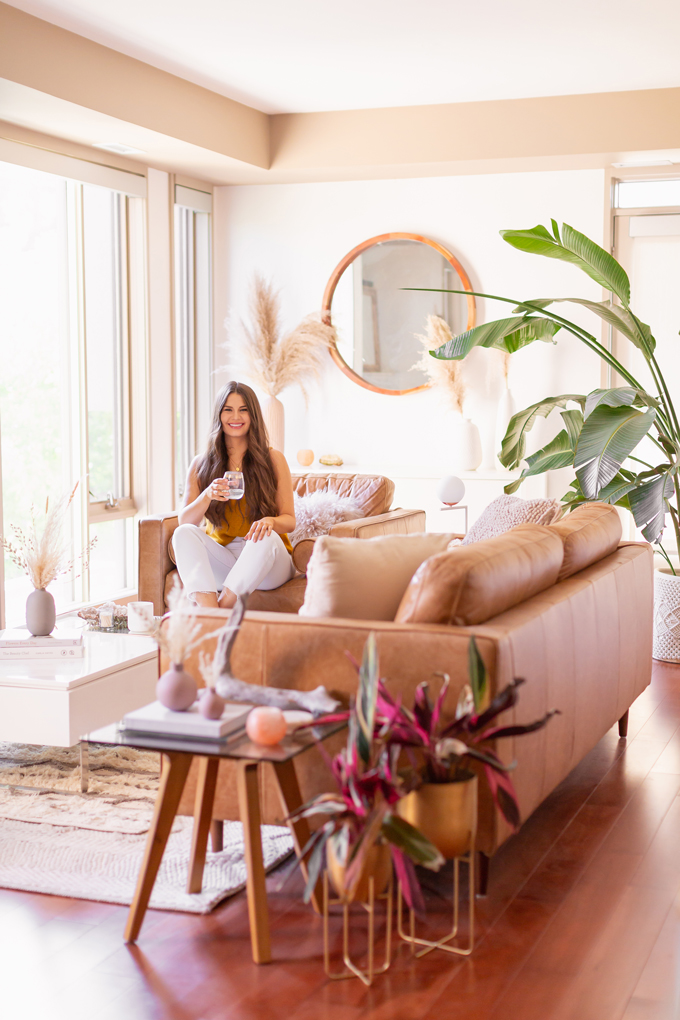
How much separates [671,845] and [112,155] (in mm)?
4540

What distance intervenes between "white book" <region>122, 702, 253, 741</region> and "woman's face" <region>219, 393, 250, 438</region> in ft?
7.61

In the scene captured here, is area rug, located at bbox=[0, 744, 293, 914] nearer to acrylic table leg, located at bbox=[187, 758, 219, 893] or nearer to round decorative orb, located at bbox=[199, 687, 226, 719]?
acrylic table leg, located at bbox=[187, 758, 219, 893]

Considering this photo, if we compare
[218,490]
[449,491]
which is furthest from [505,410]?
[218,490]

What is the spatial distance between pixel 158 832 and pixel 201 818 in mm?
214

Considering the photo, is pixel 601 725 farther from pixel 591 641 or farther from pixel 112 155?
pixel 112 155

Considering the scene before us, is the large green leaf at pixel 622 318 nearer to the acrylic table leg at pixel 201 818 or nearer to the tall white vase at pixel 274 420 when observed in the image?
the tall white vase at pixel 274 420

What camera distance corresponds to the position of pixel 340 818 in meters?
2.01

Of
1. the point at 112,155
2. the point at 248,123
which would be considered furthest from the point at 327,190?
the point at 112,155

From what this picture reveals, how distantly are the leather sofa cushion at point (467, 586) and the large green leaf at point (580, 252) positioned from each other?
2418 millimetres

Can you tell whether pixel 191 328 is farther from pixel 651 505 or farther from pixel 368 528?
pixel 651 505

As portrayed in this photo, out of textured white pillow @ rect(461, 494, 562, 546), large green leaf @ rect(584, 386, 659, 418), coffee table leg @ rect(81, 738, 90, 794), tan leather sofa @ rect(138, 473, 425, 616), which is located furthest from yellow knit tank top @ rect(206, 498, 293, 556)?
coffee table leg @ rect(81, 738, 90, 794)

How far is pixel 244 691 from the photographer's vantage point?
2373 mm

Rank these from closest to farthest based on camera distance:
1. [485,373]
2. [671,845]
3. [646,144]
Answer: [671,845] < [646,144] < [485,373]

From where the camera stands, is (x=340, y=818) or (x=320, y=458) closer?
(x=340, y=818)
